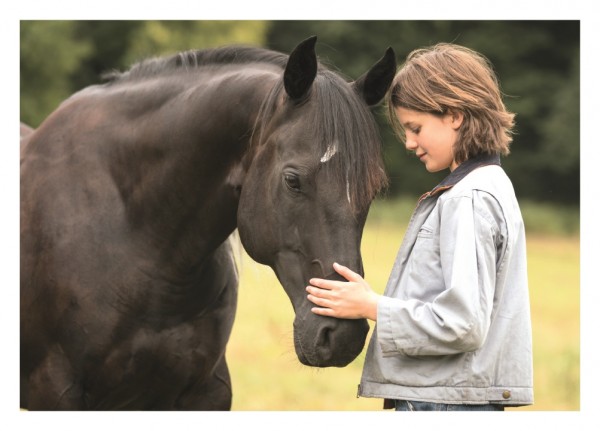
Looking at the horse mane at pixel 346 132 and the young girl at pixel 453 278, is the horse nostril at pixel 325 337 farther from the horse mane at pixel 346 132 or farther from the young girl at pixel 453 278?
the horse mane at pixel 346 132

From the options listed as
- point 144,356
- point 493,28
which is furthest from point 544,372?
point 493,28

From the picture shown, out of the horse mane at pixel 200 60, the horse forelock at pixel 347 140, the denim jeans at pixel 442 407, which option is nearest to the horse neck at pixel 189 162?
the horse mane at pixel 200 60

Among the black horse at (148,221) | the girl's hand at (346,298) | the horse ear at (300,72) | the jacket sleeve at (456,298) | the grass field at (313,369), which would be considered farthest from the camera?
the grass field at (313,369)

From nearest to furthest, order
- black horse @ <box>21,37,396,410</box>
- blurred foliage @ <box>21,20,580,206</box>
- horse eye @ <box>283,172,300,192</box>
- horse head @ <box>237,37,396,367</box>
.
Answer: horse head @ <box>237,37,396,367</box> < horse eye @ <box>283,172,300,192</box> < black horse @ <box>21,37,396,410</box> < blurred foliage @ <box>21,20,580,206</box>

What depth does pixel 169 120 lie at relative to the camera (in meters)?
3.46

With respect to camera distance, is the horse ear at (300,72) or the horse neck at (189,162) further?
the horse neck at (189,162)

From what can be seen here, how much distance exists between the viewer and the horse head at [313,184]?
103 inches

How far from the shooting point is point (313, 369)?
3.15 metres

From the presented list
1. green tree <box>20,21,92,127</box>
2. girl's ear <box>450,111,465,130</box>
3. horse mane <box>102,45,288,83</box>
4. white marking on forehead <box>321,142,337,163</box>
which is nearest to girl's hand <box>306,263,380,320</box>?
white marking on forehead <box>321,142,337,163</box>

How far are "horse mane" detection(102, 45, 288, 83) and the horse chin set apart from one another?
1304 millimetres

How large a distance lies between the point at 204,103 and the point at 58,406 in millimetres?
1587

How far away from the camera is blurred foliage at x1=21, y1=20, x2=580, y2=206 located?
856 inches

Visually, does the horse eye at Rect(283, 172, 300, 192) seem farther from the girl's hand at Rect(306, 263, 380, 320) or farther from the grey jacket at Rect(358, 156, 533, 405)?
the grey jacket at Rect(358, 156, 533, 405)

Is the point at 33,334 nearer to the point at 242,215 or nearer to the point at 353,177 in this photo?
the point at 242,215
